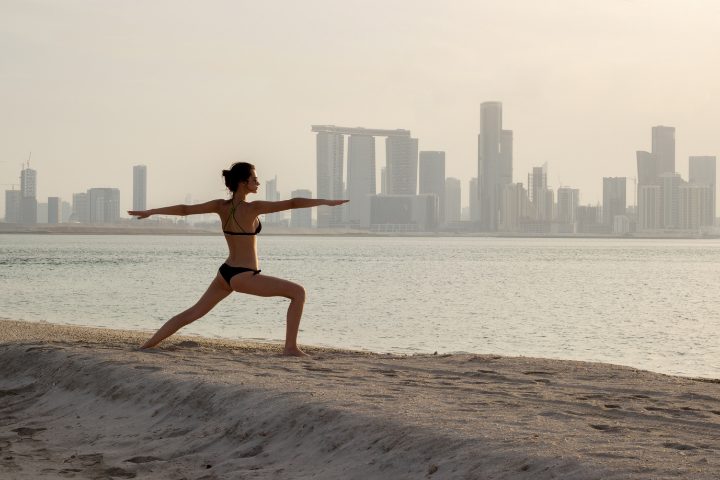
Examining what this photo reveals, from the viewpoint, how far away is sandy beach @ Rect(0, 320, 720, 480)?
4.92 metres

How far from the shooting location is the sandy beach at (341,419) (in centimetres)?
492

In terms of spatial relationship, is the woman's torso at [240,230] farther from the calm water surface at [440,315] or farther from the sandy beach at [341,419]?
the calm water surface at [440,315]

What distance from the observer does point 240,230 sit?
29.3 ft

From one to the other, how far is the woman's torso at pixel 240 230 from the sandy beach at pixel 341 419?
91 centimetres

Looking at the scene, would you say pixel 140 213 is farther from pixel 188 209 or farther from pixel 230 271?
pixel 230 271

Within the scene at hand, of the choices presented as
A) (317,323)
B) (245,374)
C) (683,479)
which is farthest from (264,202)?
(317,323)

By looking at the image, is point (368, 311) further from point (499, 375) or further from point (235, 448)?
point (235, 448)

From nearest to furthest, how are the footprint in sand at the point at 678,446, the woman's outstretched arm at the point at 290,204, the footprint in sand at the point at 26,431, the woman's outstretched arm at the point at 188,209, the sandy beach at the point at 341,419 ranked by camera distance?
the sandy beach at the point at 341,419 < the footprint in sand at the point at 678,446 < the footprint in sand at the point at 26,431 < the woman's outstretched arm at the point at 290,204 < the woman's outstretched arm at the point at 188,209

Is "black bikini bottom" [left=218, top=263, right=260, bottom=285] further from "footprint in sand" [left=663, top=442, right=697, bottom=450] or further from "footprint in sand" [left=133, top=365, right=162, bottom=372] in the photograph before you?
"footprint in sand" [left=663, top=442, right=697, bottom=450]

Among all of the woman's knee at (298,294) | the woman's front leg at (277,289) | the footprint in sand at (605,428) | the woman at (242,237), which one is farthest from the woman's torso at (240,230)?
the footprint in sand at (605,428)

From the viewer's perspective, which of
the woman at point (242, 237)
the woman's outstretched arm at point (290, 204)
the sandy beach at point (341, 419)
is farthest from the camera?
the woman at point (242, 237)

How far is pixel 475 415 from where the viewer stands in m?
5.89

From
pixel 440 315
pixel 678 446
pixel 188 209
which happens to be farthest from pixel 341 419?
pixel 440 315

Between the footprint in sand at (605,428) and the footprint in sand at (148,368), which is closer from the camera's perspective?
the footprint in sand at (605,428)
